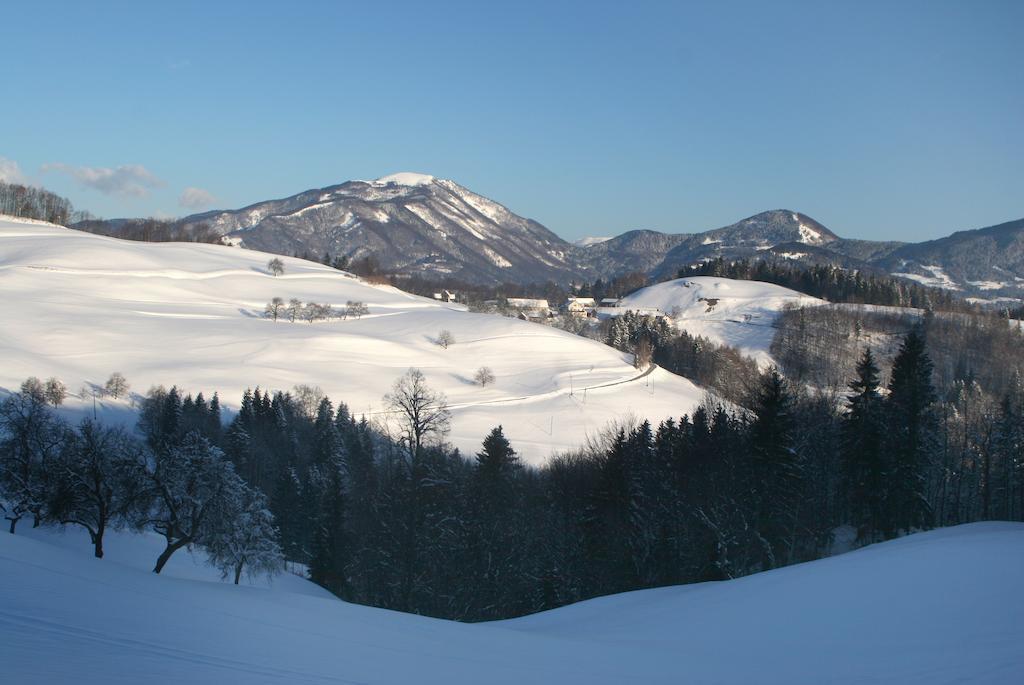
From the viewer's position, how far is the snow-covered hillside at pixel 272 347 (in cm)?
7319

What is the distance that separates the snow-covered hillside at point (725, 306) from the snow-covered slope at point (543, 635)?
336ft

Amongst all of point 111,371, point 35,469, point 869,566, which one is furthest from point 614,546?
point 111,371

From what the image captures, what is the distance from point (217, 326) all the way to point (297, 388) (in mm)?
26905

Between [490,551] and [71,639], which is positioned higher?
[71,639]

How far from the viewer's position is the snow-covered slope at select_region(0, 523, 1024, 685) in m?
9.83

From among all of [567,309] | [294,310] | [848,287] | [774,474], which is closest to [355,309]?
[294,310]

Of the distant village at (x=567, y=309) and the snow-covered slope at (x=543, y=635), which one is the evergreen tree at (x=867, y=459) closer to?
the snow-covered slope at (x=543, y=635)

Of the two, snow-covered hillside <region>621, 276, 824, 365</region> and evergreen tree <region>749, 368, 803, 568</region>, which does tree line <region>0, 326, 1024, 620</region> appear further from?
snow-covered hillside <region>621, 276, 824, 365</region>

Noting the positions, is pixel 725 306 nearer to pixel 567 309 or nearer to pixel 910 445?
pixel 567 309

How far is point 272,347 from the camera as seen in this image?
89000 millimetres

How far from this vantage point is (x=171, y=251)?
139 metres

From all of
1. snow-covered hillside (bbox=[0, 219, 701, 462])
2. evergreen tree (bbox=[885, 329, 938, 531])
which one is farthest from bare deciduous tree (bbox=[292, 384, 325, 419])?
evergreen tree (bbox=[885, 329, 938, 531])

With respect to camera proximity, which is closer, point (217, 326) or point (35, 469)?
point (35, 469)

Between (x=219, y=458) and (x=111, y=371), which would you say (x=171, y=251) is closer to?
(x=111, y=371)
